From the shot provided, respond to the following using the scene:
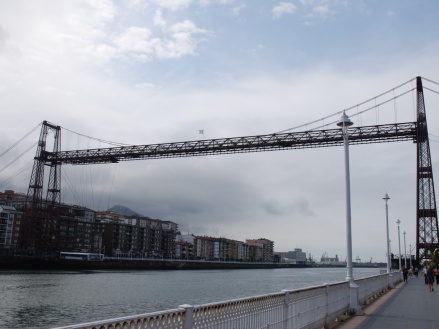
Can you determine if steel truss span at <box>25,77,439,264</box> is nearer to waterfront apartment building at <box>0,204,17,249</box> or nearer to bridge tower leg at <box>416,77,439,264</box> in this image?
bridge tower leg at <box>416,77,439,264</box>

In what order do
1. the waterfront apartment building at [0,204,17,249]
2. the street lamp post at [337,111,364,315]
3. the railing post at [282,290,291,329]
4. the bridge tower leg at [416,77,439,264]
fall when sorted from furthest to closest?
the waterfront apartment building at [0,204,17,249]
the bridge tower leg at [416,77,439,264]
the street lamp post at [337,111,364,315]
the railing post at [282,290,291,329]

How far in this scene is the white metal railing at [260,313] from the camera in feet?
14.2

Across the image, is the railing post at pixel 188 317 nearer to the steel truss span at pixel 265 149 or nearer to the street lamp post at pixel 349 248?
the street lamp post at pixel 349 248

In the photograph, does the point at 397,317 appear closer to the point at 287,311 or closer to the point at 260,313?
the point at 287,311

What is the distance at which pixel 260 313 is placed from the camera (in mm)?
6637

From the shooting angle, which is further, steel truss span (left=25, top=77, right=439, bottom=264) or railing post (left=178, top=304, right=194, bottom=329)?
steel truss span (left=25, top=77, right=439, bottom=264)

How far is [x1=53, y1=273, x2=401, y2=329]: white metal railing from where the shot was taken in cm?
433

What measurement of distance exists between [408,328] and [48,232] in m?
69.8

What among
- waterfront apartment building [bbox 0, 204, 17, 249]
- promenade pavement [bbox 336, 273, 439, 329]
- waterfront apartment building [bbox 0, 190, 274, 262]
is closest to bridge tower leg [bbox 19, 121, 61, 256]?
waterfront apartment building [bbox 0, 190, 274, 262]

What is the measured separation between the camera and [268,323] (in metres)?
6.89

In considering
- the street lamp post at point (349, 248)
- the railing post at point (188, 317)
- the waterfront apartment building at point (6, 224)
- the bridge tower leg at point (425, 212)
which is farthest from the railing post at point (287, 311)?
the waterfront apartment building at point (6, 224)

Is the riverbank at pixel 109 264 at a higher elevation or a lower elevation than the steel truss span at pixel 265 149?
lower

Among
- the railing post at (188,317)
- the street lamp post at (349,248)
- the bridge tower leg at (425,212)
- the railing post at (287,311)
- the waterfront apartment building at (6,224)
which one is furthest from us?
the waterfront apartment building at (6,224)

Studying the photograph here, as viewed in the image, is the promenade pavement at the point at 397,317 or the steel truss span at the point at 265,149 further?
the steel truss span at the point at 265,149
